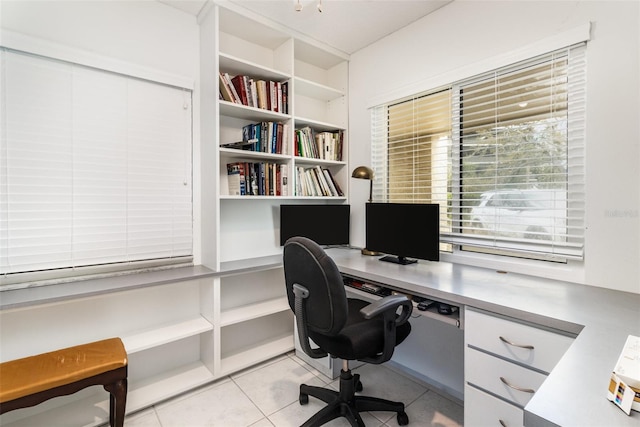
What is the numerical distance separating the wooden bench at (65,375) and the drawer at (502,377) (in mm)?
1697

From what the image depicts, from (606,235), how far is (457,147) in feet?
3.15

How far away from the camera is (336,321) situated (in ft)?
4.59

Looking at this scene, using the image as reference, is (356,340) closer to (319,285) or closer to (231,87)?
(319,285)

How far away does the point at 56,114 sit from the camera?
5.74 ft

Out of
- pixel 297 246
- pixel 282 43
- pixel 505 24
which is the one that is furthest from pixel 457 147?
pixel 282 43

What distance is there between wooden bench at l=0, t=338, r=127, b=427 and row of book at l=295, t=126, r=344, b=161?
1839 mm

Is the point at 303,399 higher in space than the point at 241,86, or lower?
lower

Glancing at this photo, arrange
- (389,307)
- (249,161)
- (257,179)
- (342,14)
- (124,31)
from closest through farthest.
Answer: (389,307), (124,31), (342,14), (257,179), (249,161)

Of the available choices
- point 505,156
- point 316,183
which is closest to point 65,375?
point 316,183

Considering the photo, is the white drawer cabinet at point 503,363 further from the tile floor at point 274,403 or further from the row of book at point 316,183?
the row of book at point 316,183

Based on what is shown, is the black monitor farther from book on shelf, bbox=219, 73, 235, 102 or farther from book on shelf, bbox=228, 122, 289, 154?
book on shelf, bbox=219, 73, 235, 102

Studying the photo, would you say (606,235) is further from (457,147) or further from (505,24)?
(505,24)

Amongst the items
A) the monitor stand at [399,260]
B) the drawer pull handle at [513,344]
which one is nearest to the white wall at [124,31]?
the monitor stand at [399,260]

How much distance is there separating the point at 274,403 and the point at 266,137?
186 centimetres
